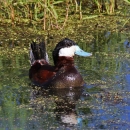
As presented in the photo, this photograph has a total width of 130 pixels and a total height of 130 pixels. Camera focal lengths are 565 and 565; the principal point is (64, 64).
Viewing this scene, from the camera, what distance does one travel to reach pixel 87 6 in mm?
10469

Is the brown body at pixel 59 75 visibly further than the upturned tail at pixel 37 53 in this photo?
No

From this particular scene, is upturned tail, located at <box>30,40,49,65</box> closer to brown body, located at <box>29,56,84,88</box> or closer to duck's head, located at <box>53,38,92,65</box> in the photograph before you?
brown body, located at <box>29,56,84,88</box>

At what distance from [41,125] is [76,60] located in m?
2.66

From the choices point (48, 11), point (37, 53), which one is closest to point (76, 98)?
point (37, 53)

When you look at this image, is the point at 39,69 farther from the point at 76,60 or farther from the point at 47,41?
the point at 47,41

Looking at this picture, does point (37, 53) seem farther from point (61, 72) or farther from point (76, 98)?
point (76, 98)

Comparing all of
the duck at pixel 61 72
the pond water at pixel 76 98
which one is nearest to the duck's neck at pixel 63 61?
the duck at pixel 61 72

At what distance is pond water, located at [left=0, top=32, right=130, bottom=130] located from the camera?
5125 millimetres

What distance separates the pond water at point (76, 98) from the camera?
16.8ft

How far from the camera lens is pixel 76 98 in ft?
19.7

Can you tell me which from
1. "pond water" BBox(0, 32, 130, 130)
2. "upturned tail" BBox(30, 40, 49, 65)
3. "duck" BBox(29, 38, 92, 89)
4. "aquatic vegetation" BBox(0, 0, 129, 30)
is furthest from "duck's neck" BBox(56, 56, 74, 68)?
"aquatic vegetation" BBox(0, 0, 129, 30)

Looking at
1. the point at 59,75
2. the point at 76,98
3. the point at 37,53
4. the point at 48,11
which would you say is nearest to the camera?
the point at 76,98

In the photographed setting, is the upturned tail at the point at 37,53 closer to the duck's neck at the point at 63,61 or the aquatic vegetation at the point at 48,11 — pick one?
the duck's neck at the point at 63,61

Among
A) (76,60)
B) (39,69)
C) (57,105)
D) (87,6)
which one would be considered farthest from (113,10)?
(57,105)
